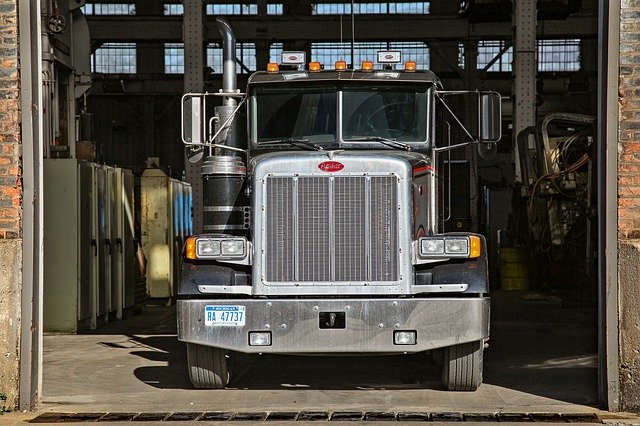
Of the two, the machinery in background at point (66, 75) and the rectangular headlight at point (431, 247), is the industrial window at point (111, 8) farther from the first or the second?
the rectangular headlight at point (431, 247)

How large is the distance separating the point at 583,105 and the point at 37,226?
31.4 m

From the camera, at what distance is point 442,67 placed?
39.8 meters

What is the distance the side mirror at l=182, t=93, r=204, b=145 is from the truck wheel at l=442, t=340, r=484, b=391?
9.75ft

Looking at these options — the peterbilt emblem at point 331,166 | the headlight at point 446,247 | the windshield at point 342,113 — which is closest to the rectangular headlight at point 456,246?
the headlight at point 446,247

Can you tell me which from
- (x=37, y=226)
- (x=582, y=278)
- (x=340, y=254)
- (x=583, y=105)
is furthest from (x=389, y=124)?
(x=583, y=105)

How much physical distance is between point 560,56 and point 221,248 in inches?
1391

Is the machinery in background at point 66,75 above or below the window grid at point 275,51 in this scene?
below

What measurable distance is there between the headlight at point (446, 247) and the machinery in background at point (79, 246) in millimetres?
6959

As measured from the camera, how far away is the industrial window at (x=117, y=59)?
43125mm

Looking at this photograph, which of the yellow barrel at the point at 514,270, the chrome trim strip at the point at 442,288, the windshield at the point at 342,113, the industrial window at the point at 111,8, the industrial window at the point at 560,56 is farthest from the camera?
the industrial window at the point at 111,8

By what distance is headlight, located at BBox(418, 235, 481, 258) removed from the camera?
9008 millimetres

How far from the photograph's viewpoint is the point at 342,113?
33.7 ft

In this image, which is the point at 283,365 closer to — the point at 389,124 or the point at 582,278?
the point at 389,124

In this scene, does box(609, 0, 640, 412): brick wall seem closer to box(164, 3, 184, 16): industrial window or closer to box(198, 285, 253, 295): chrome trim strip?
box(198, 285, 253, 295): chrome trim strip
